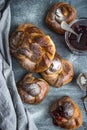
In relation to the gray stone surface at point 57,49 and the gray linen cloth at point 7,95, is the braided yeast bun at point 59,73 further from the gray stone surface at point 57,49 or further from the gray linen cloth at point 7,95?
the gray linen cloth at point 7,95

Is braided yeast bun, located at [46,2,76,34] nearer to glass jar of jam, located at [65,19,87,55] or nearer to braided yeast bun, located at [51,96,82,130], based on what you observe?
glass jar of jam, located at [65,19,87,55]

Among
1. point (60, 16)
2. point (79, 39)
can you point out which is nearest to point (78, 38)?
point (79, 39)

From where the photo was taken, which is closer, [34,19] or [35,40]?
[35,40]

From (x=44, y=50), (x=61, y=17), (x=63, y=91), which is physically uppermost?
(x=61, y=17)

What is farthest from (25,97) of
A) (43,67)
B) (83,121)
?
(83,121)

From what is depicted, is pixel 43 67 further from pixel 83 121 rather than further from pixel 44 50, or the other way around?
pixel 83 121

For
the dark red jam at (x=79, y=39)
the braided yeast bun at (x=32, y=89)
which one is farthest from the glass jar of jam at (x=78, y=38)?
the braided yeast bun at (x=32, y=89)

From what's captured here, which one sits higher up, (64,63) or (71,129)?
(64,63)

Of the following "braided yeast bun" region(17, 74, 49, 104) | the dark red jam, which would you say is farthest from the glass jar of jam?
"braided yeast bun" region(17, 74, 49, 104)
